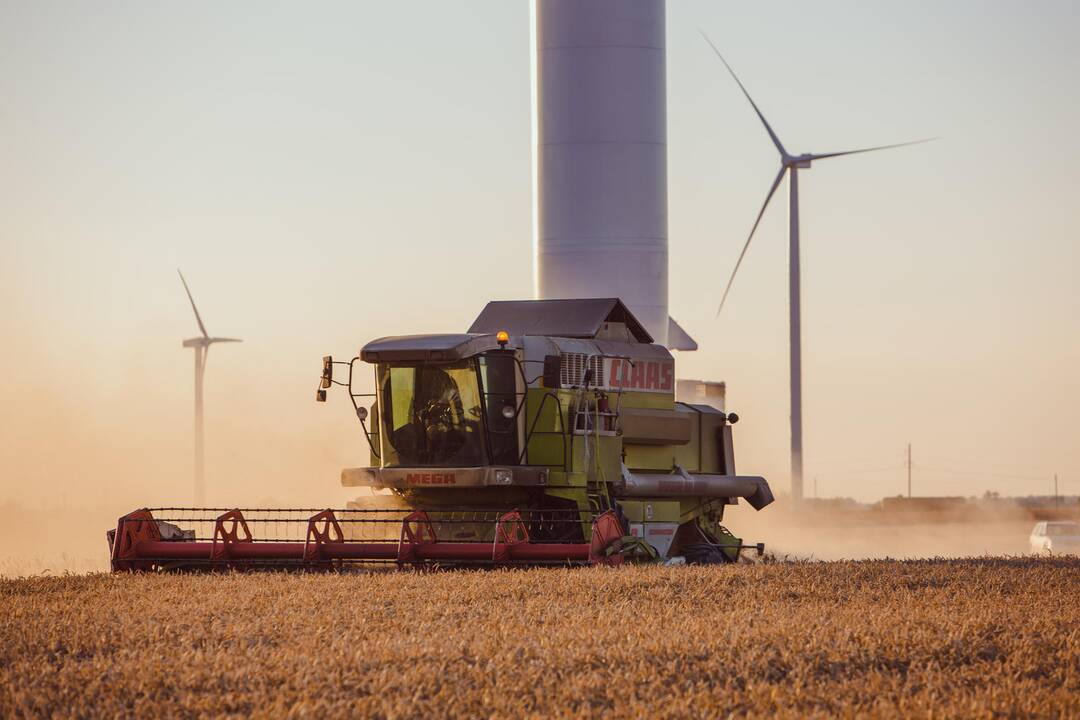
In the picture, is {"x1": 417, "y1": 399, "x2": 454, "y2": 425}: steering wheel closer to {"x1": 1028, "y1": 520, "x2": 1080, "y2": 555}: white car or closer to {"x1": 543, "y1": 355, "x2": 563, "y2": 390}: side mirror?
{"x1": 543, "y1": 355, "x2": 563, "y2": 390}: side mirror

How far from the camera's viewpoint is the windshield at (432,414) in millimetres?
24609

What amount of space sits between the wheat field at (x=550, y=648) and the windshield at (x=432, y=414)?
549 centimetres

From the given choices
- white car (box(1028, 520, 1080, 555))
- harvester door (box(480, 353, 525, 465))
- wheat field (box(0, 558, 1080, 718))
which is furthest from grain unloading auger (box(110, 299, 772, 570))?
white car (box(1028, 520, 1080, 555))

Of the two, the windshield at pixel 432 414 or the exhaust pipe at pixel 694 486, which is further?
the exhaust pipe at pixel 694 486

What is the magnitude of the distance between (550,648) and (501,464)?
11209 millimetres

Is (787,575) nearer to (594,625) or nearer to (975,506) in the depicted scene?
(594,625)

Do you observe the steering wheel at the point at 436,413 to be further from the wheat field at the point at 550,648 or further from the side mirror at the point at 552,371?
the wheat field at the point at 550,648

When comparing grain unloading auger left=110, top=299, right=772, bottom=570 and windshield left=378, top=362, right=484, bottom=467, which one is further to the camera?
windshield left=378, top=362, right=484, bottom=467

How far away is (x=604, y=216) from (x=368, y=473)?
12.2 m

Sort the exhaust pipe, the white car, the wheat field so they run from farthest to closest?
the white car → the exhaust pipe → the wheat field

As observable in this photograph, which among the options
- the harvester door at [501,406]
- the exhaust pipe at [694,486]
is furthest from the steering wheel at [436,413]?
the exhaust pipe at [694,486]

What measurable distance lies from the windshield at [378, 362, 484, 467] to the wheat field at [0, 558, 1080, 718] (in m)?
5.49

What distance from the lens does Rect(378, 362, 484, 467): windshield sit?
24609 mm

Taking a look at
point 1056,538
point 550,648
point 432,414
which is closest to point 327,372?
point 432,414
